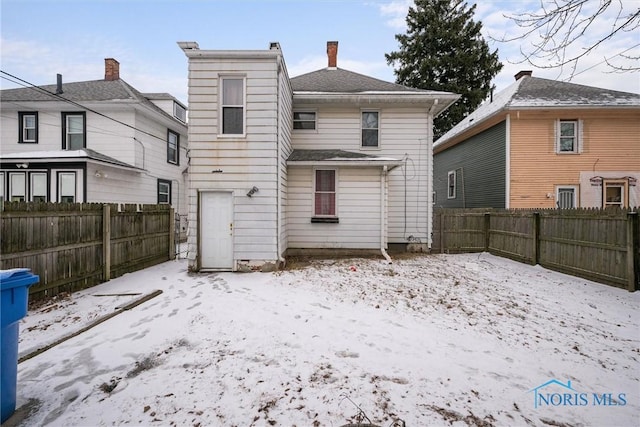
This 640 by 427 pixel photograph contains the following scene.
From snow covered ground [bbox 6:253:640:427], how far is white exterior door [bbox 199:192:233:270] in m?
1.46

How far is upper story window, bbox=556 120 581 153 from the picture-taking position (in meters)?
12.8

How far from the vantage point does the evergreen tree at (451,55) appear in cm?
2484

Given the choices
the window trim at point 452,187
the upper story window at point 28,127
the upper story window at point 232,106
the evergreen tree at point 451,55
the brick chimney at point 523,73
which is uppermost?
the evergreen tree at point 451,55

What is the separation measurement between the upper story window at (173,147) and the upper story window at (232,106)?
31.7 ft

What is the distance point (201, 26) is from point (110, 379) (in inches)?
417

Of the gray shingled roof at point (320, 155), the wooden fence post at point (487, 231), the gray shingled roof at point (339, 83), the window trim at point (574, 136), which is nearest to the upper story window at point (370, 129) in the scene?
the gray shingled roof at point (320, 155)

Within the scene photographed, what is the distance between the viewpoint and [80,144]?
12938mm

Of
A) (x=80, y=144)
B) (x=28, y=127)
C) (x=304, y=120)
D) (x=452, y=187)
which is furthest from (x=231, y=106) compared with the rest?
(x=452, y=187)

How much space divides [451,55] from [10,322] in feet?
101

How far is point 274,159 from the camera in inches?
309

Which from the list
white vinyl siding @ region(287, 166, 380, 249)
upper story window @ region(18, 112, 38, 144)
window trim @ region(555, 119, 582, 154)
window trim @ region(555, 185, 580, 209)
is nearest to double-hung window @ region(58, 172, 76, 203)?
upper story window @ region(18, 112, 38, 144)

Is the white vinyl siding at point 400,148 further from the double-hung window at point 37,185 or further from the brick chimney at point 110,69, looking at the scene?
the brick chimney at point 110,69

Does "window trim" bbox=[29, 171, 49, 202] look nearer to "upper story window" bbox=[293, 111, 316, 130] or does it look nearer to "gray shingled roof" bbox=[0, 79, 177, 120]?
"gray shingled roof" bbox=[0, 79, 177, 120]

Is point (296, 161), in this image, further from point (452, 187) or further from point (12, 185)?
point (452, 187)
